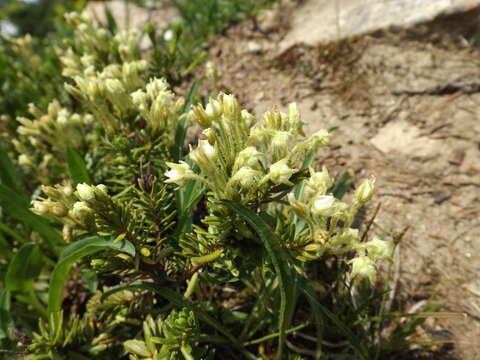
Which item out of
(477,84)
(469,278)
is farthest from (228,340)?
(477,84)

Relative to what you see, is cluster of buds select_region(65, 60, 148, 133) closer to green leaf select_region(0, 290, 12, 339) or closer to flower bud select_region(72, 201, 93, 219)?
flower bud select_region(72, 201, 93, 219)

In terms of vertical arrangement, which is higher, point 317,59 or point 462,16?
point 462,16

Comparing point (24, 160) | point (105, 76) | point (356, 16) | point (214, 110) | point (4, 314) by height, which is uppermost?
point (356, 16)

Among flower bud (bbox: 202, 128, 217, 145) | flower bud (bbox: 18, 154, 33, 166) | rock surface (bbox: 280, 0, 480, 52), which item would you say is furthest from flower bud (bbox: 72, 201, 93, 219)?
rock surface (bbox: 280, 0, 480, 52)

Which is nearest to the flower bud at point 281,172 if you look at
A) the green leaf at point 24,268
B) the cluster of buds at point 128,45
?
the green leaf at point 24,268

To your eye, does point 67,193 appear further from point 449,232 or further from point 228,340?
point 449,232

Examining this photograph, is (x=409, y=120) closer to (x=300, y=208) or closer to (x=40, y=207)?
(x=300, y=208)

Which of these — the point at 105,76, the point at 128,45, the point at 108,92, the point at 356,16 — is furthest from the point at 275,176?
the point at 356,16
